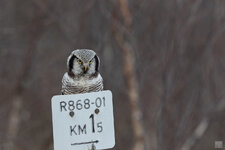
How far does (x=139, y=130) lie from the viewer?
377cm

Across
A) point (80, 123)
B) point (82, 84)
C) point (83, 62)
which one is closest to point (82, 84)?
point (82, 84)

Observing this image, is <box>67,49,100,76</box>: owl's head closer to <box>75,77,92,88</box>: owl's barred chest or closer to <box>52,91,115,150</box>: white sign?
<box>75,77,92,88</box>: owl's barred chest

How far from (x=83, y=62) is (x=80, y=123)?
3.11 ft

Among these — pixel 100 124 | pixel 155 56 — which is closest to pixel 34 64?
pixel 155 56

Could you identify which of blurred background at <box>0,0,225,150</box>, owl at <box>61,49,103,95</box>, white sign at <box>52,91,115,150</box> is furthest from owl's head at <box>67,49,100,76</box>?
white sign at <box>52,91,115,150</box>

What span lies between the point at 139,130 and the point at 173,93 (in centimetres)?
46

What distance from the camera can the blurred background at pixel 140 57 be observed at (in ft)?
12.5

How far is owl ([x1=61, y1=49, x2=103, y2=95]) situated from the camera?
297 centimetres

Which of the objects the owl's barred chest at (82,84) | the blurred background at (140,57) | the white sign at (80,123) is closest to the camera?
the white sign at (80,123)

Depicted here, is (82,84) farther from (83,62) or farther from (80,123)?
(80,123)

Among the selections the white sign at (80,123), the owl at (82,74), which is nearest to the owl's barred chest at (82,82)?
the owl at (82,74)

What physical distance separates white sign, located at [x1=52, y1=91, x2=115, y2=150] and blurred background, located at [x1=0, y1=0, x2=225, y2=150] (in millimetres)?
1478

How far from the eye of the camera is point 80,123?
2094 mm

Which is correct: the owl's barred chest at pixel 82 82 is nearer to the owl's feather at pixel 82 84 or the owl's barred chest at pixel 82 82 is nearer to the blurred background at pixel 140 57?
the owl's feather at pixel 82 84
